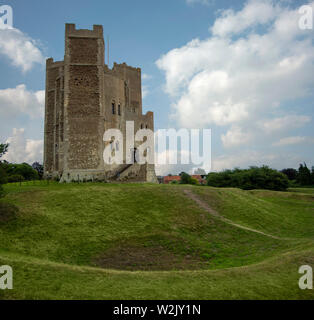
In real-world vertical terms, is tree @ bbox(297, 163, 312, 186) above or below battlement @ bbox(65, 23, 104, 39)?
below

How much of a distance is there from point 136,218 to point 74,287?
9976 millimetres

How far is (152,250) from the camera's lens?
1478 cm

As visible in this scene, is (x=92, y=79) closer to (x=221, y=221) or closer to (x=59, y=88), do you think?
(x=59, y=88)

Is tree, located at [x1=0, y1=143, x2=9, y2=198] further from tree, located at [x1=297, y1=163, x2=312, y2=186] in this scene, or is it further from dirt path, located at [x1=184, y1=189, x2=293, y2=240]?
tree, located at [x1=297, y1=163, x2=312, y2=186]

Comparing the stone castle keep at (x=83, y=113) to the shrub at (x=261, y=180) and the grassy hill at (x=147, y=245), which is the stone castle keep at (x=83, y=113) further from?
the shrub at (x=261, y=180)

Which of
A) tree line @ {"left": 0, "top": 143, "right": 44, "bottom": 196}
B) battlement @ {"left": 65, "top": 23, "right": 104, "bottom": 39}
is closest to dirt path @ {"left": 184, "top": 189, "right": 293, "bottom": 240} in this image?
tree line @ {"left": 0, "top": 143, "right": 44, "bottom": 196}

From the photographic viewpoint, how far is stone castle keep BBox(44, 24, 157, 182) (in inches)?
1177

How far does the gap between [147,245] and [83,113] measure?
19.8m

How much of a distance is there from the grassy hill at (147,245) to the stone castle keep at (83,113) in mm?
7835

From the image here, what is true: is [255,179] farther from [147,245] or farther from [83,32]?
[147,245]

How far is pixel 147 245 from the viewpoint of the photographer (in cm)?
1525

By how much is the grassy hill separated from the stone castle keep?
25.7 feet

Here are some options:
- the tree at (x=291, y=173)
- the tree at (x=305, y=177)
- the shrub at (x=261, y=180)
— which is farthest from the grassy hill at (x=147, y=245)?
the tree at (x=291, y=173)
